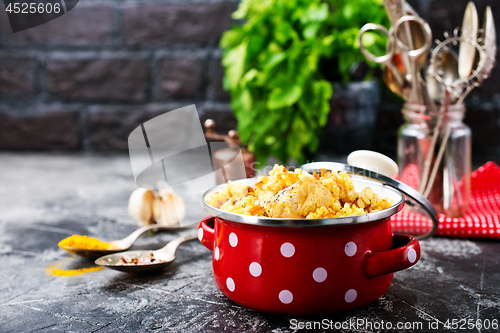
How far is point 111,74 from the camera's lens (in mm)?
1771

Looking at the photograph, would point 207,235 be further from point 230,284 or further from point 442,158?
point 442,158

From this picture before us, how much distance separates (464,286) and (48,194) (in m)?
0.99

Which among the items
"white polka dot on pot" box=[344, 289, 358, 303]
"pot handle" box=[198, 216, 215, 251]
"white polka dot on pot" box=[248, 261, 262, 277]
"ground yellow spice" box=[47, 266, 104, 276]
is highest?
"pot handle" box=[198, 216, 215, 251]

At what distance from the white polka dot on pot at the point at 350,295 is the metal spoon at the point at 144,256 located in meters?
0.29

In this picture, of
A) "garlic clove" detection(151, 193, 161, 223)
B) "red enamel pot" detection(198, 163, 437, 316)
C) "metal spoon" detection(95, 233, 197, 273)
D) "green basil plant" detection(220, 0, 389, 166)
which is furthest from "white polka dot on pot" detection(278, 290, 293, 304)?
"green basil plant" detection(220, 0, 389, 166)

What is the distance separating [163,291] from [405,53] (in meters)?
0.58

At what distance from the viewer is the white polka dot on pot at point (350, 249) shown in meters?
0.51

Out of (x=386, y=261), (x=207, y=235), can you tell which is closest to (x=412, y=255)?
(x=386, y=261)

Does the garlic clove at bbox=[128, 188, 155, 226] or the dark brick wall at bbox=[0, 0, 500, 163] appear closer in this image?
the garlic clove at bbox=[128, 188, 155, 226]

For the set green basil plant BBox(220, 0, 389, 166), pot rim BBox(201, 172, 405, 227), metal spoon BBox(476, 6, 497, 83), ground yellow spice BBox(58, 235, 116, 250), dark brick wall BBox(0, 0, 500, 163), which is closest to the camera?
pot rim BBox(201, 172, 405, 227)

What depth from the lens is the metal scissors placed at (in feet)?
2.60

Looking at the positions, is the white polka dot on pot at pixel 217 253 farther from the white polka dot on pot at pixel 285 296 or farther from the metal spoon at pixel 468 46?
the metal spoon at pixel 468 46

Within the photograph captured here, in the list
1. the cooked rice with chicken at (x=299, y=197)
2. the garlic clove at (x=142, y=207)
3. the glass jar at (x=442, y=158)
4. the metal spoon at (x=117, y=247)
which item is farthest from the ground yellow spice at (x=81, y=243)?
the glass jar at (x=442, y=158)

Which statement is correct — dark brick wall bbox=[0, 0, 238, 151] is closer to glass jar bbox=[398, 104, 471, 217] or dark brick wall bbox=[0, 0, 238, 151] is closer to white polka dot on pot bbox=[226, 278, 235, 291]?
glass jar bbox=[398, 104, 471, 217]
